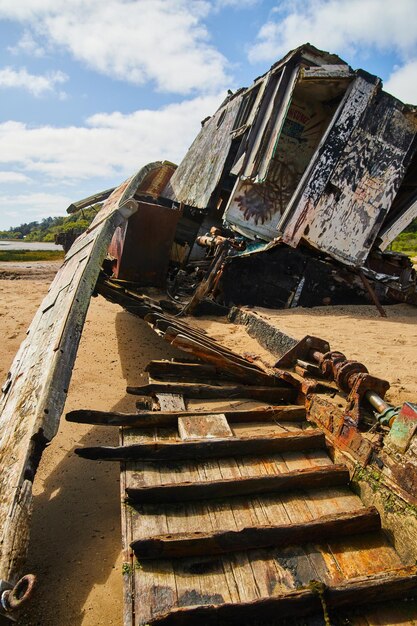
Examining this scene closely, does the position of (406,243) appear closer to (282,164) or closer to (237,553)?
(282,164)

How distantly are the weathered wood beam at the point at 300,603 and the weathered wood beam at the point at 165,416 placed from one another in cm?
145

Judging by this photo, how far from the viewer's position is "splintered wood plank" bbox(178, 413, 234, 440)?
2.92 m

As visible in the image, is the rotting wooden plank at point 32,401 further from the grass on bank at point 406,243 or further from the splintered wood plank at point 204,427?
the grass on bank at point 406,243

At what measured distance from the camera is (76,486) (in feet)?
11.8

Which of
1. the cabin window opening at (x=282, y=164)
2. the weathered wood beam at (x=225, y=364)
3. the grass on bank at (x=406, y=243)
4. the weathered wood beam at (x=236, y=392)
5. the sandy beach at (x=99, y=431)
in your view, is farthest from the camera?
the grass on bank at (x=406, y=243)

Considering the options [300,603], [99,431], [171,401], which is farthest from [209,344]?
[300,603]

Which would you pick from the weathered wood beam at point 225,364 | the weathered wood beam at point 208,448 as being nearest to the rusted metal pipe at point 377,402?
the weathered wood beam at point 208,448

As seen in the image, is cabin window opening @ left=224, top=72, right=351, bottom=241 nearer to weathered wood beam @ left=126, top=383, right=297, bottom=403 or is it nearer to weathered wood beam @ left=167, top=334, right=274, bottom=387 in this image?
weathered wood beam @ left=167, top=334, right=274, bottom=387

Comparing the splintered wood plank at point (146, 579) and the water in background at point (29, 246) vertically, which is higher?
the splintered wood plank at point (146, 579)

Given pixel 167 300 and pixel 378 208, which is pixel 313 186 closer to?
pixel 378 208

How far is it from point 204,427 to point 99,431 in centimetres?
198

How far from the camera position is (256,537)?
6.95ft

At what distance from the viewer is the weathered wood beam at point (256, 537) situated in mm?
2002

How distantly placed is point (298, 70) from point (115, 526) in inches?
347
